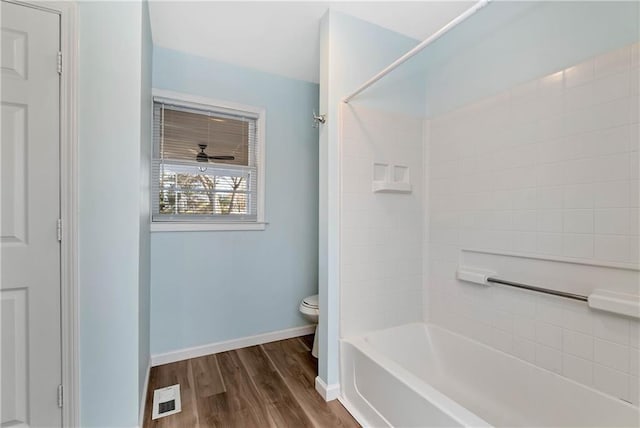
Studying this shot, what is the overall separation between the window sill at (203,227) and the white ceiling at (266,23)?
4.53 ft

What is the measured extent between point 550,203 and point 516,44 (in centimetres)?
97

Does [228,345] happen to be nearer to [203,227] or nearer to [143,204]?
[203,227]

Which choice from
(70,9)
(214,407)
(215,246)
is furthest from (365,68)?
(214,407)

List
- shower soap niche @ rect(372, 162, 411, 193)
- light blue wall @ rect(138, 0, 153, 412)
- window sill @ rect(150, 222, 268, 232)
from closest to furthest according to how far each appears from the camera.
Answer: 1. light blue wall @ rect(138, 0, 153, 412)
2. shower soap niche @ rect(372, 162, 411, 193)
3. window sill @ rect(150, 222, 268, 232)

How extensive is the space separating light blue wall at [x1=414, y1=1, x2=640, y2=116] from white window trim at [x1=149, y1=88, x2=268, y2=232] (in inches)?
55.0

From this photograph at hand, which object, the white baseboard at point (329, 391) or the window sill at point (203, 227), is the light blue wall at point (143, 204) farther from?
the white baseboard at point (329, 391)

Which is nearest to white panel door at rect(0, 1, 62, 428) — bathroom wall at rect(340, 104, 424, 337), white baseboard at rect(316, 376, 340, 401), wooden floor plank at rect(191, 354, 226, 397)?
wooden floor plank at rect(191, 354, 226, 397)

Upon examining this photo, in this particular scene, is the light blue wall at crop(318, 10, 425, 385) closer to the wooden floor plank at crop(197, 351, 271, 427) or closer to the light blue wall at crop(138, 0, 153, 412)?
the wooden floor plank at crop(197, 351, 271, 427)

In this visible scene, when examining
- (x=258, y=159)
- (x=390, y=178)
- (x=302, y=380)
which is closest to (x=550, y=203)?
(x=390, y=178)

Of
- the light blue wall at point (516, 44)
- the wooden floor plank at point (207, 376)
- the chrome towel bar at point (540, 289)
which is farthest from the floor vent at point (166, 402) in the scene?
the light blue wall at point (516, 44)

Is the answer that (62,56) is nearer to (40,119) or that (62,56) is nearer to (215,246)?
(40,119)

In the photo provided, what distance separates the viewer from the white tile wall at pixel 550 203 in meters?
1.27

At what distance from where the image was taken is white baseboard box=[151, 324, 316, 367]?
2.21m

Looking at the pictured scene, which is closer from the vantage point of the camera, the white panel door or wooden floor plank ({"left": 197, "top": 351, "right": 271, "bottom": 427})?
the white panel door
